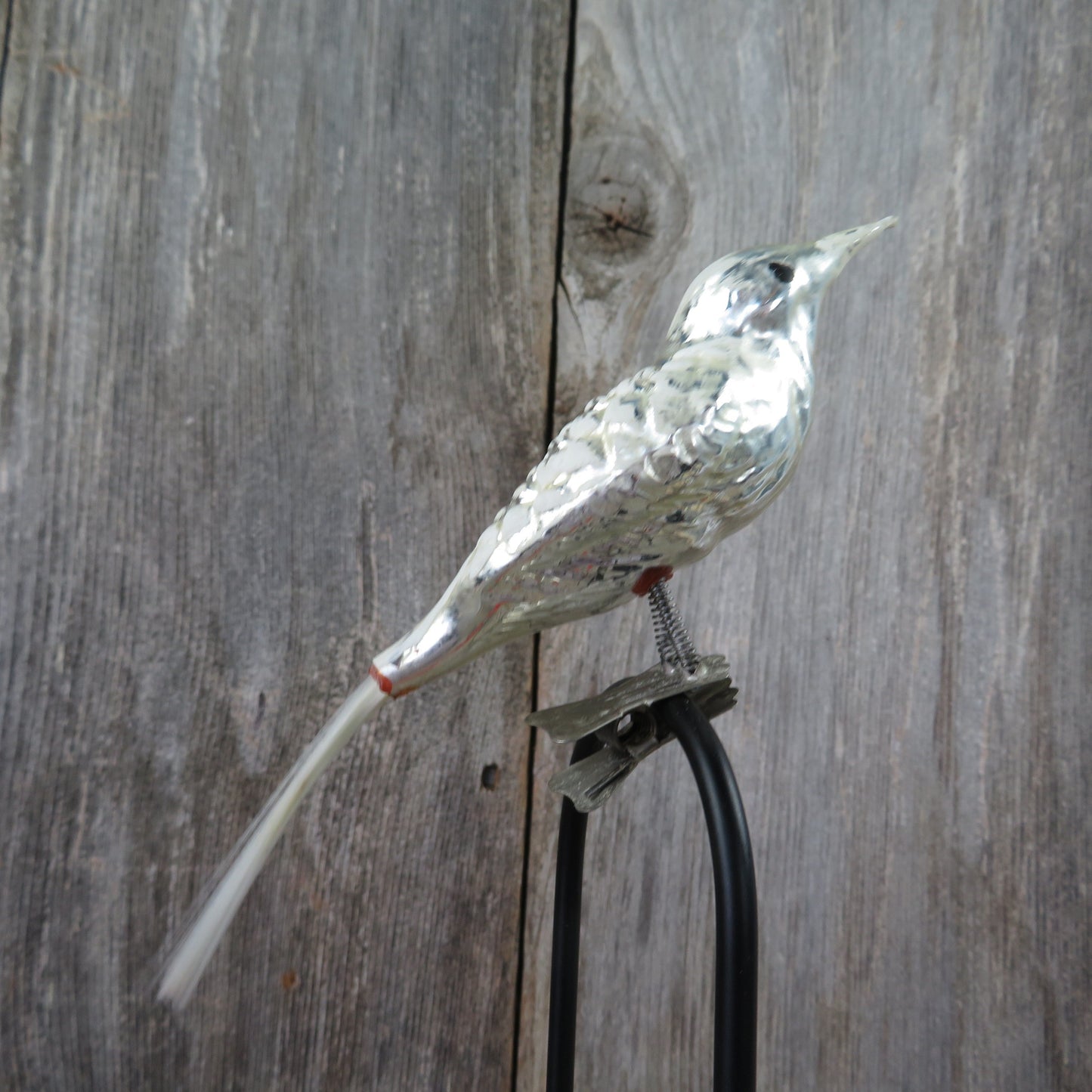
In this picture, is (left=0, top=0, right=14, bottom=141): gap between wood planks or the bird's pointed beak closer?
the bird's pointed beak

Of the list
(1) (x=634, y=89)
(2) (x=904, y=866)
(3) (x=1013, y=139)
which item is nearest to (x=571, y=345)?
(1) (x=634, y=89)

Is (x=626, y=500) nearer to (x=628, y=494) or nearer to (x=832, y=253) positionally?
(x=628, y=494)

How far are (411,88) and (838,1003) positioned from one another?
2.13 ft

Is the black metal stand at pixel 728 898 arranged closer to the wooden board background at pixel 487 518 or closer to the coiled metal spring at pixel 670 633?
the coiled metal spring at pixel 670 633

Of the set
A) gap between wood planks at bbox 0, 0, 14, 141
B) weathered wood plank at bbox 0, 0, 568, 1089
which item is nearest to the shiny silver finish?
weathered wood plank at bbox 0, 0, 568, 1089

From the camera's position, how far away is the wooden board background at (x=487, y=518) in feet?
1.54

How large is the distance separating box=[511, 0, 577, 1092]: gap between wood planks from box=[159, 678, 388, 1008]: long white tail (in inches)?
11.7

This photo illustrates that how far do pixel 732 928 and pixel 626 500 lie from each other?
150 mm

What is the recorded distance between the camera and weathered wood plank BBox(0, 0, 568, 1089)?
459 millimetres

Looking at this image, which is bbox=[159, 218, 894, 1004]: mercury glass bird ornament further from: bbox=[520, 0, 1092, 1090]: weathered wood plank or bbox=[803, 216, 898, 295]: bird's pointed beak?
bbox=[520, 0, 1092, 1090]: weathered wood plank

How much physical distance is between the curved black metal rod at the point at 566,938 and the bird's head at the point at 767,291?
0.18 meters

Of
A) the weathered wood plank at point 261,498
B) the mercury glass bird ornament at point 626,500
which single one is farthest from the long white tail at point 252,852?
the weathered wood plank at point 261,498

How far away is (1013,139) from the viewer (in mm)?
534

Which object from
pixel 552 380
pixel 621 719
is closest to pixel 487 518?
pixel 552 380
